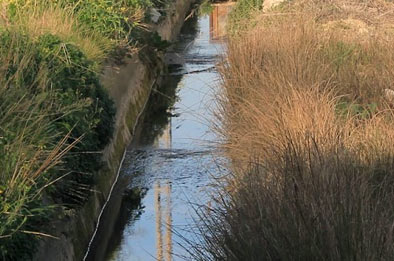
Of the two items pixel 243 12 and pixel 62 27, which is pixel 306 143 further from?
pixel 243 12

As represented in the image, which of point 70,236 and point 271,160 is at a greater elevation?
point 271,160

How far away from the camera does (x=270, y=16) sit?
42.3 ft

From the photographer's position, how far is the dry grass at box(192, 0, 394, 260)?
18.2 feet

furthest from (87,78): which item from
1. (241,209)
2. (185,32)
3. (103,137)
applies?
(185,32)

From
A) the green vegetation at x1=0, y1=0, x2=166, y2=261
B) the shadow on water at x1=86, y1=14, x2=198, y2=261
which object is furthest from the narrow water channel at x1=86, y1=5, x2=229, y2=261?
the green vegetation at x1=0, y1=0, x2=166, y2=261

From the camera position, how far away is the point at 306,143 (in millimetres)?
7102

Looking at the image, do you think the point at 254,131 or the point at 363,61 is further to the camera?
the point at 363,61

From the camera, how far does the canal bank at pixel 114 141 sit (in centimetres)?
774

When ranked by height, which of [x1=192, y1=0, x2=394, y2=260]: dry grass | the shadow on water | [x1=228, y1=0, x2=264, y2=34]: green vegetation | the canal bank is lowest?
the shadow on water

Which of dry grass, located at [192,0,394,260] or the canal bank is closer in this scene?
dry grass, located at [192,0,394,260]

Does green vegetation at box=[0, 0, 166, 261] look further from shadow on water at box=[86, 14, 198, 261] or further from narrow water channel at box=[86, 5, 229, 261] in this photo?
narrow water channel at box=[86, 5, 229, 261]

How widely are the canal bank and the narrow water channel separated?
18cm

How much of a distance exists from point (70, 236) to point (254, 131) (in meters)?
2.03

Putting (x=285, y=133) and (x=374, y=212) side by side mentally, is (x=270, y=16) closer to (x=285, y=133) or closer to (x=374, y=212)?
(x=285, y=133)
